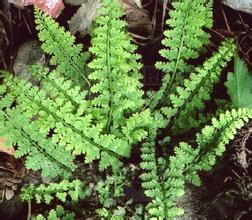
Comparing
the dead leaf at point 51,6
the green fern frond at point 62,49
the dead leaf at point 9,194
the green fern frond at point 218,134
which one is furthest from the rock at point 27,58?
the green fern frond at point 218,134

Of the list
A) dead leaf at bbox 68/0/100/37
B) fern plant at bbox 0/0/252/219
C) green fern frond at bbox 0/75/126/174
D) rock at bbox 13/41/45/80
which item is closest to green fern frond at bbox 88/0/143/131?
fern plant at bbox 0/0/252/219

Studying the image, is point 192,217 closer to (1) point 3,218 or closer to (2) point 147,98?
A: (2) point 147,98

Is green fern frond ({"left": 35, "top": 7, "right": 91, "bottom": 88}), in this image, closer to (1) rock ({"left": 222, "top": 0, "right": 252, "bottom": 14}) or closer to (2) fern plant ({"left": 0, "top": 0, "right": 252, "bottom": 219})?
(2) fern plant ({"left": 0, "top": 0, "right": 252, "bottom": 219})

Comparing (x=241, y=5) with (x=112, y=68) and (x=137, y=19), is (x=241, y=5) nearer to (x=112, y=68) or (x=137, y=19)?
→ (x=137, y=19)

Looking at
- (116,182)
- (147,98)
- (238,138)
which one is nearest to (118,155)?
(116,182)

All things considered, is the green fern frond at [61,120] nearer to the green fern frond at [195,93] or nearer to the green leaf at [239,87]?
the green fern frond at [195,93]

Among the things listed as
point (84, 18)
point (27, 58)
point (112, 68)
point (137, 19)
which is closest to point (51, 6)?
point (84, 18)
